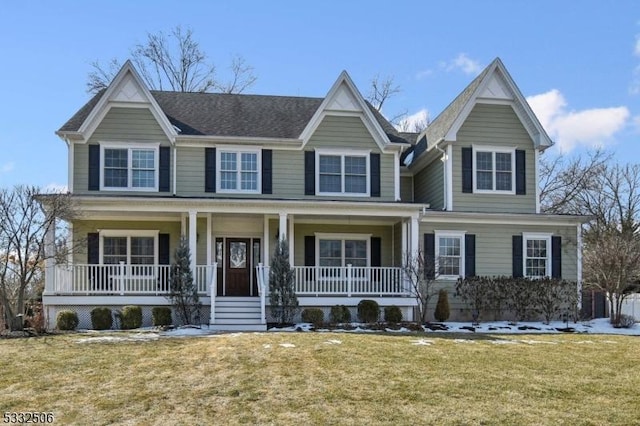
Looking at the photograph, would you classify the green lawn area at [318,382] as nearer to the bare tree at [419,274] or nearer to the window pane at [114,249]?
the bare tree at [419,274]

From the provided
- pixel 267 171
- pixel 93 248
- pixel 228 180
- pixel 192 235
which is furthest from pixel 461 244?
pixel 93 248

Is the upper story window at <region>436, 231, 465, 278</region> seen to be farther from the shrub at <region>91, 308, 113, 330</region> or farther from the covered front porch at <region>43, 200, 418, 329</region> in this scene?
the shrub at <region>91, 308, 113, 330</region>

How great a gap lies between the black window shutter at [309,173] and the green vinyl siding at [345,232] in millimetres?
1218

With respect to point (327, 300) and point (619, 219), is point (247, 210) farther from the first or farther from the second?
point (619, 219)

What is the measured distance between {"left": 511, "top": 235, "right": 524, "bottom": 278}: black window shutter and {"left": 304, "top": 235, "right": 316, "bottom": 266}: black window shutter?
21.1 ft

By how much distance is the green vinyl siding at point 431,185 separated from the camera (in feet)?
69.7

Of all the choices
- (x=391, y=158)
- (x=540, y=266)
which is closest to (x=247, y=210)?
(x=391, y=158)

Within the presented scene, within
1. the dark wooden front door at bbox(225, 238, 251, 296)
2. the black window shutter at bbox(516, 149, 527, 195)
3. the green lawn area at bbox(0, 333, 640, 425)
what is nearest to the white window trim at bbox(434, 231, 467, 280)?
the black window shutter at bbox(516, 149, 527, 195)

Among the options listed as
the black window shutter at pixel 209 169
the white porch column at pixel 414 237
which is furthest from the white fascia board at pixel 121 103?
the white porch column at pixel 414 237

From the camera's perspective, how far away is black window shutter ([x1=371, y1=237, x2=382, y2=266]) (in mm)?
21047

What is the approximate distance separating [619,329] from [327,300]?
27.7ft

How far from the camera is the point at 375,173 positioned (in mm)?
20844

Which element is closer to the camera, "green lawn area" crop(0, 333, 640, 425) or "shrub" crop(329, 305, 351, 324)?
"green lawn area" crop(0, 333, 640, 425)

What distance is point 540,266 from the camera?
68.0 ft
